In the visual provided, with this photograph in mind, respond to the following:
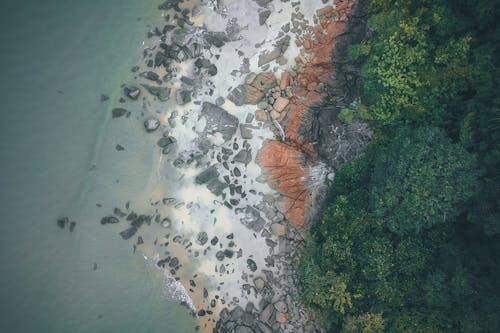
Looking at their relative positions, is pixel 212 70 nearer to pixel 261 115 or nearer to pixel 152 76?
pixel 152 76

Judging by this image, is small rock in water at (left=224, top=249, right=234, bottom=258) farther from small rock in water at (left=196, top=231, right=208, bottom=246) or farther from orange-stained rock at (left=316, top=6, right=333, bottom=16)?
orange-stained rock at (left=316, top=6, right=333, bottom=16)

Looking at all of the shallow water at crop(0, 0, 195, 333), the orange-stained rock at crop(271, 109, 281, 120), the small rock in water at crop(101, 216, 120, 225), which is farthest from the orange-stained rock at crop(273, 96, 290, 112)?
the small rock in water at crop(101, 216, 120, 225)

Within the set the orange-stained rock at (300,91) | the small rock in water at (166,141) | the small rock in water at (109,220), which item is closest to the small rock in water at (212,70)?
the small rock in water at (166,141)

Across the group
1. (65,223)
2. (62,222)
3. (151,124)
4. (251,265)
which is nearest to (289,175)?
(251,265)

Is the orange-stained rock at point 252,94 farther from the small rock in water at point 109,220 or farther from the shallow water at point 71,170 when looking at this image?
the small rock in water at point 109,220

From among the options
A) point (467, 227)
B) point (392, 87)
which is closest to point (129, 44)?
point (392, 87)
